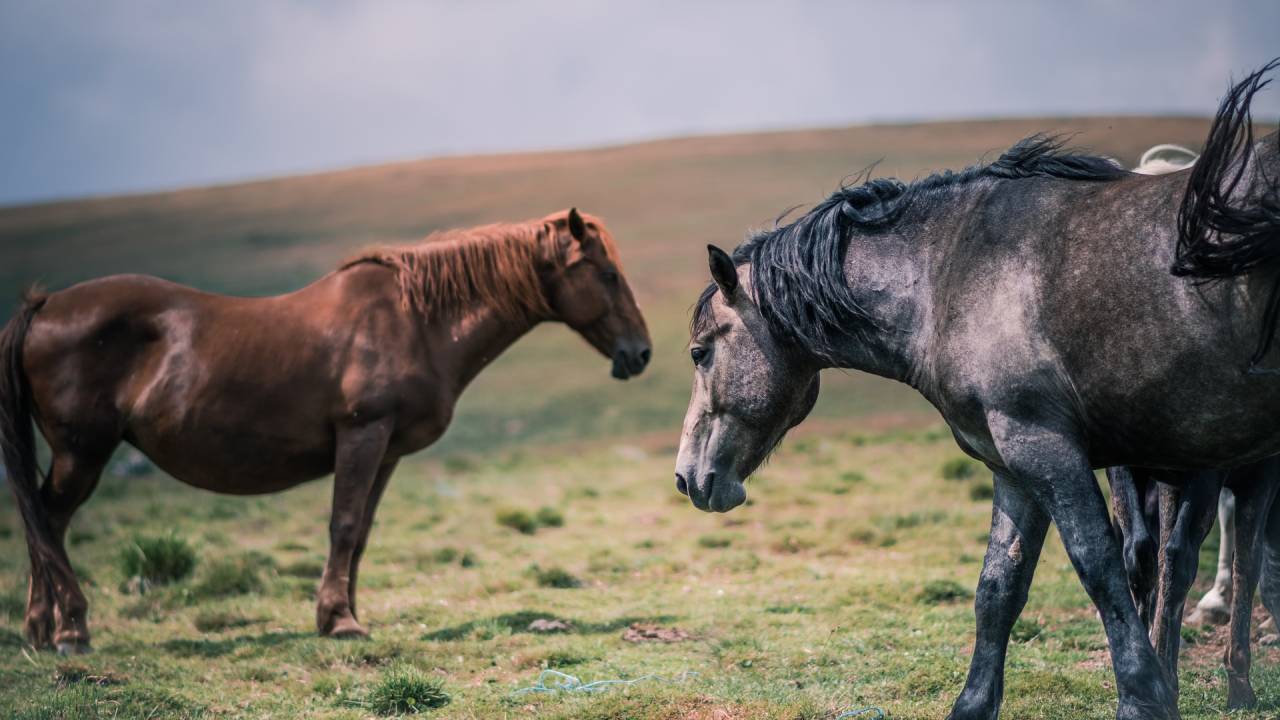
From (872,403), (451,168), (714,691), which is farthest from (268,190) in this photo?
(714,691)

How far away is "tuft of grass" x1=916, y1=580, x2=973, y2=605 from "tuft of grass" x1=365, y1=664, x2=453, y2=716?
11.1ft

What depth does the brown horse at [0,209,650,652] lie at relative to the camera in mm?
7148

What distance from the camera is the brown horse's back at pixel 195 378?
7.20m

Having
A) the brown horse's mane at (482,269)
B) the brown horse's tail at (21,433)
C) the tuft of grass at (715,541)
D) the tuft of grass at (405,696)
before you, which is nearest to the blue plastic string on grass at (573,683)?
the tuft of grass at (405,696)

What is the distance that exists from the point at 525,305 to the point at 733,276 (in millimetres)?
3737

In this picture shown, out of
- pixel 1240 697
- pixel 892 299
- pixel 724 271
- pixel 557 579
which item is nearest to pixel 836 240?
pixel 892 299

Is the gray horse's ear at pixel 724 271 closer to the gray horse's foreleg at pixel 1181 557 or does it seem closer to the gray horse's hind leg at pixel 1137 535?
the gray horse's hind leg at pixel 1137 535

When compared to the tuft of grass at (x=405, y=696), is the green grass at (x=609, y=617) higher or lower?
lower

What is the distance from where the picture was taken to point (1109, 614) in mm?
3717

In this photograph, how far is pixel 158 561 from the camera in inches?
350

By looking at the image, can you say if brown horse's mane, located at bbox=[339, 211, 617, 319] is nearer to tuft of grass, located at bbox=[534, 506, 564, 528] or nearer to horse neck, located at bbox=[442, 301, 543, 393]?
horse neck, located at bbox=[442, 301, 543, 393]

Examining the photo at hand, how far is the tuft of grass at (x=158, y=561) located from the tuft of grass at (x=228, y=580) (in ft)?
0.63

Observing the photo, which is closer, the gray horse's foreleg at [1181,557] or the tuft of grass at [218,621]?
the gray horse's foreleg at [1181,557]

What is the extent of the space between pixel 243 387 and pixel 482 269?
74.2 inches
